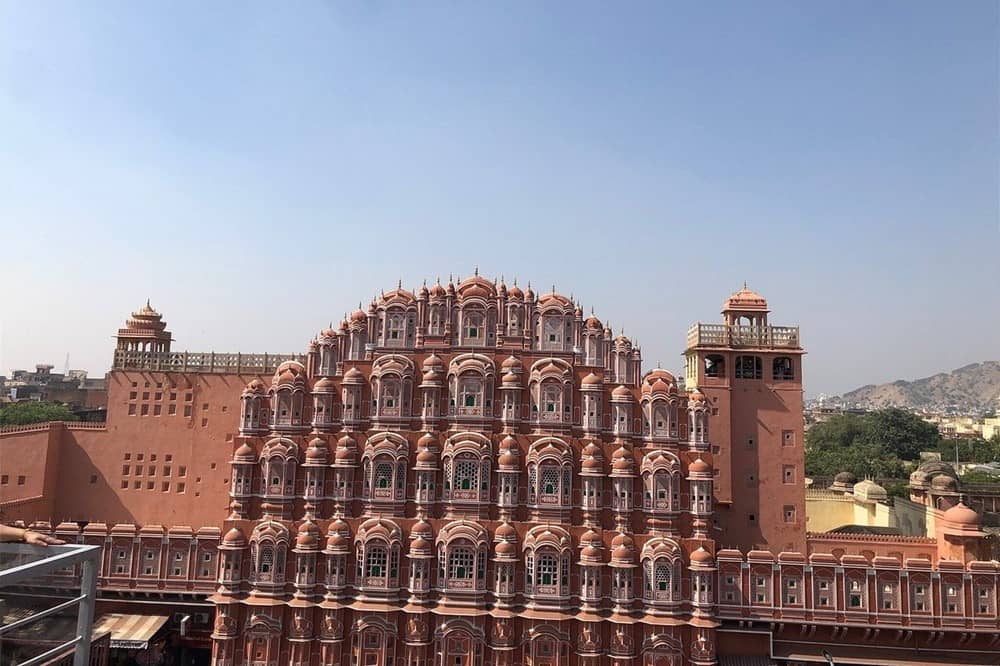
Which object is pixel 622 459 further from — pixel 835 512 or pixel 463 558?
pixel 835 512

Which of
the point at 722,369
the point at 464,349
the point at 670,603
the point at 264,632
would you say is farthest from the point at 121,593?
the point at 722,369

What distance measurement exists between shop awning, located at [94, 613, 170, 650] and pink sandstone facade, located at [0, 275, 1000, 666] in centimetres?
62

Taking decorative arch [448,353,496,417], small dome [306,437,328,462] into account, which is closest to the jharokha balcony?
decorative arch [448,353,496,417]

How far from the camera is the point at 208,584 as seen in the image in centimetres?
2803

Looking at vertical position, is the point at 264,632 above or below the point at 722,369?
below

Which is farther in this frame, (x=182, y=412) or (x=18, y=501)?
(x=182, y=412)

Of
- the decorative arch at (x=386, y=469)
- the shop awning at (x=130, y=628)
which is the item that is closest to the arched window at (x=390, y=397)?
the decorative arch at (x=386, y=469)

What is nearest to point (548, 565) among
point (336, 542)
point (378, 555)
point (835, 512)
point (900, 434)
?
point (378, 555)

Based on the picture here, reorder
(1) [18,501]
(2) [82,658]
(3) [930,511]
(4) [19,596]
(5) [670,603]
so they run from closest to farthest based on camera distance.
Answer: (4) [19,596] → (2) [82,658] → (5) [670,603] → (1) [18,501] → (3) [930,511]

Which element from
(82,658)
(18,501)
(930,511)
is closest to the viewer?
(82,658)

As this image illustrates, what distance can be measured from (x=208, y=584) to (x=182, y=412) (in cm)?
1040

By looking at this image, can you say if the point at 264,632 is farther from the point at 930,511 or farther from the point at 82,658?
the point at 930,511

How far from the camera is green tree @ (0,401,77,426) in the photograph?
54.6 meters

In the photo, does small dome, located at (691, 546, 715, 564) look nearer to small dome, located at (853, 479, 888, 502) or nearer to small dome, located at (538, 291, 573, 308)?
small dome, located at (538, 291, 573, 308)
